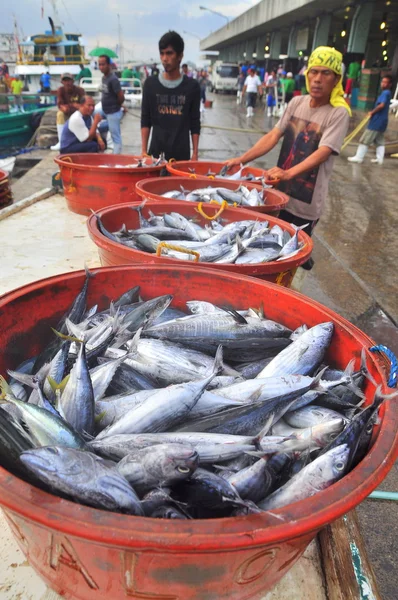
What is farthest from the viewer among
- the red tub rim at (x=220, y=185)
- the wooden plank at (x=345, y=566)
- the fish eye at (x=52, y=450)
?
the red tub rim at (x=220, y=185)

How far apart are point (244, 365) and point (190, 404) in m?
0.52

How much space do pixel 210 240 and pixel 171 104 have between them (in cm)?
304

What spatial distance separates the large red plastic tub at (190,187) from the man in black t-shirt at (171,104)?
1597 millimetres

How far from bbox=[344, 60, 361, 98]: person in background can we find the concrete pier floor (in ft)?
47.9

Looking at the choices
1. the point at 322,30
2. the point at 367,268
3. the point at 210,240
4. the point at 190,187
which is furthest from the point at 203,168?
the point at 322,30

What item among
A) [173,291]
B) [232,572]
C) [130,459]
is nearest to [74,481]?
[130,459]

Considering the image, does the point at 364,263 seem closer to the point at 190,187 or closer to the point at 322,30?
the point at 190,187

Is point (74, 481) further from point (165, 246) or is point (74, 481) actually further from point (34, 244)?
point (34, 244)

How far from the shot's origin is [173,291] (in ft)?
7.33

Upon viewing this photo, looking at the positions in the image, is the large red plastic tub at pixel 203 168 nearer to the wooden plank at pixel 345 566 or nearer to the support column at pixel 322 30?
the wooden plank at pixel 345 566

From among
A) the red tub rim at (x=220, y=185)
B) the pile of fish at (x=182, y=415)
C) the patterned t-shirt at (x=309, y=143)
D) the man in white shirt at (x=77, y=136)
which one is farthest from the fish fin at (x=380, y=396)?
the man in white shirt at (x=77, y=136)

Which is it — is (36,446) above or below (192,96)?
below

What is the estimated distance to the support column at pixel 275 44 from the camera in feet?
124

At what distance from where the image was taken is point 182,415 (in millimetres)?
1365
